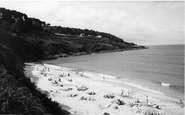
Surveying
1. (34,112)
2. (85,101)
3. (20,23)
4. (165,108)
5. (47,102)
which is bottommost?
(165,108)

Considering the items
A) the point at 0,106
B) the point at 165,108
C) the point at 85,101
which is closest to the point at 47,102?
the point at 0,106

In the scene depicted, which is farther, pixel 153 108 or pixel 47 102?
pixel 153 108

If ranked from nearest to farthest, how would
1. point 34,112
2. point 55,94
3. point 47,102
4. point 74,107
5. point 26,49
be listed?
point 34,112 < point 47,102 < point 74,107 < point 55,94 < point 26,49

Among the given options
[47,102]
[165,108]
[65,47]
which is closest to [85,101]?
[47,102]

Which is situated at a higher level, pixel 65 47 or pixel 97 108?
pixel 65 47

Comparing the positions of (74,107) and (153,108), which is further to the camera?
(153,108)

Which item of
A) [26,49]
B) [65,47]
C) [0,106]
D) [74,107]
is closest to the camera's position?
[0,106]

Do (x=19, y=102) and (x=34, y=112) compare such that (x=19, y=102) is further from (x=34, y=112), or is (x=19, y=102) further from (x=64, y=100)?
(x=64, y=100)

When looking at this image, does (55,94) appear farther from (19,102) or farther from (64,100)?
(19,102)

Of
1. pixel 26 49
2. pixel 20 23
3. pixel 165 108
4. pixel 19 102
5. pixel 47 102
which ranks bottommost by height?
pixel 165 108
